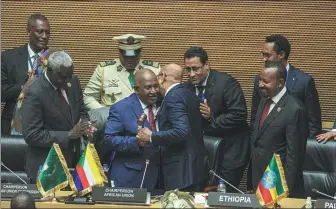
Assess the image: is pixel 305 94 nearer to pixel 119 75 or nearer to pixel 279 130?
pixel 279 130

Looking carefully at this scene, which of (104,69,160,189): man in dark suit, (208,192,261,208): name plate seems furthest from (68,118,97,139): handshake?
(208,192,261,208): name plate

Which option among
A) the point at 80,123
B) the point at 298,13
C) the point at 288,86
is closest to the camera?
the point at 80,123

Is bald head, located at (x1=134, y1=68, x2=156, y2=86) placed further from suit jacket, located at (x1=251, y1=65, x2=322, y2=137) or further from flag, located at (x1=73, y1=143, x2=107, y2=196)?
suit jacket, located at (x1=251, y1=65, x2=322, y2=137)

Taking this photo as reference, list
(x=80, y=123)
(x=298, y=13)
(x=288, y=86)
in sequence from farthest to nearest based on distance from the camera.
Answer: (x=298, y=13), (x=288, y=86), (x=80, y=123)

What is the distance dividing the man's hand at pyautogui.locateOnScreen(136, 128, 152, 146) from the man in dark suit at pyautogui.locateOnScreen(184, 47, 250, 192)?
3.59ft

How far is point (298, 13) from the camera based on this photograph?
12336 millimetres

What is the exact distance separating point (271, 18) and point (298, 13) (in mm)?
296

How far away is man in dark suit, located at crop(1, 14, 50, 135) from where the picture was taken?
37.1 feet

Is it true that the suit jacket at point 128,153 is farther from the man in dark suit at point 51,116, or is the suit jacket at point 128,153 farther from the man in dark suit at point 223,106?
the man in dark suit at point 223,106

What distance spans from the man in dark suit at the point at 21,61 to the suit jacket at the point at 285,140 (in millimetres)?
2443

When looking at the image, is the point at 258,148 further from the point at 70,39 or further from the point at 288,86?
the point at 70,39

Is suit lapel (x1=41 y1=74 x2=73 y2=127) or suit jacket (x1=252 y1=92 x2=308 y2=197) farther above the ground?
suit lapel (x1=41 y1=74 x2=73 y2=127)

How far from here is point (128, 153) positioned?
397 inches

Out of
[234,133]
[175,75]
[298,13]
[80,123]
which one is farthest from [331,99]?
[80,123]
